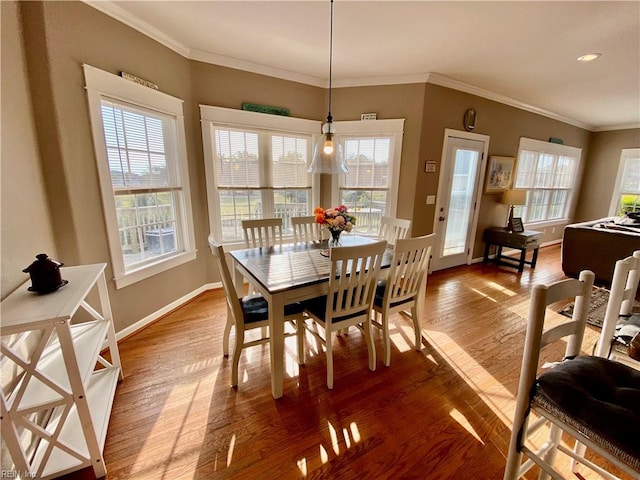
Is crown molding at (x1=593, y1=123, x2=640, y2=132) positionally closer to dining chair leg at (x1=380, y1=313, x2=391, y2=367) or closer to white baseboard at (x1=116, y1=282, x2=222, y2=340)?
dining chair leg at (x1=380, y1=313, x2=391, y2=367)

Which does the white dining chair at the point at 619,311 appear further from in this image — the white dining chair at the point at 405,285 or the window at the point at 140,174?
the window at the point at 140,174

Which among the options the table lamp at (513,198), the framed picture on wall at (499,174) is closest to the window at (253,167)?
the framed picture on wall at (499,174)

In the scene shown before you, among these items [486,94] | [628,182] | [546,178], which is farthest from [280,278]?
[628,182]

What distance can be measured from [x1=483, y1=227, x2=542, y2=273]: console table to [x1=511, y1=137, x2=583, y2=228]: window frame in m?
0.99

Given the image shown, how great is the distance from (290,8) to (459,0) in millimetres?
1207

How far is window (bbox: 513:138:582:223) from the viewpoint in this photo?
197 inches

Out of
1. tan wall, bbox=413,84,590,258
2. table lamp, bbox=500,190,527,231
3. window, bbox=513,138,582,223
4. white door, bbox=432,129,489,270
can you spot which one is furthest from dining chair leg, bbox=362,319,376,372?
window, bbox=513,138,582,223

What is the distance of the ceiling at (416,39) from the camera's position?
2043mm

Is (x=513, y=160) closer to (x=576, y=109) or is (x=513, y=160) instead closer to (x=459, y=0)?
(x=576, y=109)

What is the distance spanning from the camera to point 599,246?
138 inches

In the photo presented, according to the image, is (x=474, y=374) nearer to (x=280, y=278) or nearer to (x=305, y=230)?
(x=280, y=278)

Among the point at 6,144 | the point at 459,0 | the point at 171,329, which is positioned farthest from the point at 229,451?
the point at 459,0

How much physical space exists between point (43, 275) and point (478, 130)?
4.86 metres

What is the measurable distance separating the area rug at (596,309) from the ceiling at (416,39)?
100 inches
